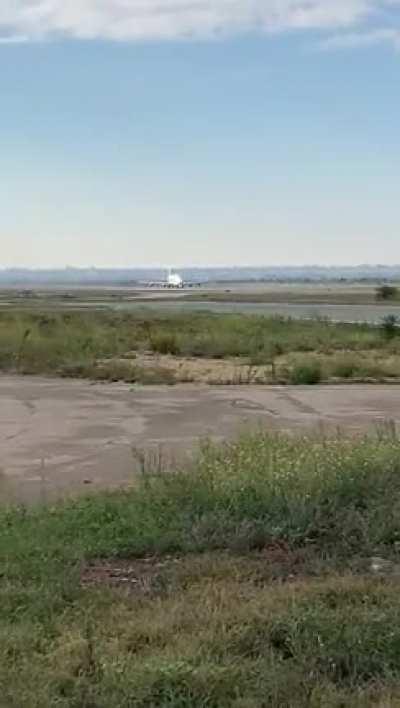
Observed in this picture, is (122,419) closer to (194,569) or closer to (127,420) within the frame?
(127,420)

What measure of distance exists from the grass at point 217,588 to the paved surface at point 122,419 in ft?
9.08

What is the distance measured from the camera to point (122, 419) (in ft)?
57.7

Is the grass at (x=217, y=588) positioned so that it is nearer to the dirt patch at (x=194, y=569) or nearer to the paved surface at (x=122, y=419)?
the dirt patch at (x=194, y=569)

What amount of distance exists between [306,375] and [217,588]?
19.3 m

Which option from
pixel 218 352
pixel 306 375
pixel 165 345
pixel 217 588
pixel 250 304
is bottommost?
pixel 250 304

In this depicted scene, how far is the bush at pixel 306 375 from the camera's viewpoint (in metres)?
25.1

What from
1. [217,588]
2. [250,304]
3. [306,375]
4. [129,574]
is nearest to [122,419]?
[306,375]

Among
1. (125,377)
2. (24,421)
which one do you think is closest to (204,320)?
(125,377)

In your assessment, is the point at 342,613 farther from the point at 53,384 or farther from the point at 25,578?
the point at 53,384

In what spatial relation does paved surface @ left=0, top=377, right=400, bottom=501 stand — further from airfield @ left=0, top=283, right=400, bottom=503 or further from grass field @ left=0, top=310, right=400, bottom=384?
grass field @ left=0, top=310, right=400, bottom=384

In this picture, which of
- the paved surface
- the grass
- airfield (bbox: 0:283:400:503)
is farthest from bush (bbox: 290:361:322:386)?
the grass

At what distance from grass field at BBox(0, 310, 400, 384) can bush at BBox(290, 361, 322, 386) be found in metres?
0.03

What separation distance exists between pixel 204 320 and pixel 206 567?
51598 millimetres

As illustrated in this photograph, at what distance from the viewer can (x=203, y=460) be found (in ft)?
31.2
